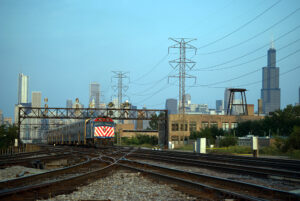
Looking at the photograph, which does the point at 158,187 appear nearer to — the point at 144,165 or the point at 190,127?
the point at 144,165

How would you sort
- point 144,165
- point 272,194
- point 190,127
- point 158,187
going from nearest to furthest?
point 272,194 < point 158,187 < point 144,165 < point 190,127

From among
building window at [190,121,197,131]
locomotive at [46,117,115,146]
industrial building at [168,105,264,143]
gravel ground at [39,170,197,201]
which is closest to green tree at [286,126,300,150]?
locomotive at [46,117,115,146]

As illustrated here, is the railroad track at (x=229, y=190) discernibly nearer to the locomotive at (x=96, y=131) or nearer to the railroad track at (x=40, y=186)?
the railroad track at (x=40, y=186)

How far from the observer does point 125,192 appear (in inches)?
336

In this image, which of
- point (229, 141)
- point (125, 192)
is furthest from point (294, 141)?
point (125, 192)

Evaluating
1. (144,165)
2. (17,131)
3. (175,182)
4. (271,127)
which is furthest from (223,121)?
(175,182)

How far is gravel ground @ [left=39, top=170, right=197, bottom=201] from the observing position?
25.3 feet

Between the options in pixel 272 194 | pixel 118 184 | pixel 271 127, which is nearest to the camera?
pixel 272 194

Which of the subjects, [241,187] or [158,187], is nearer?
Result: [241,187]

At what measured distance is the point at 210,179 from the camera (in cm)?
1013

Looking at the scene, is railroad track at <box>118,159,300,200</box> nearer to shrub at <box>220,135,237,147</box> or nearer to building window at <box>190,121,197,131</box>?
shrub at <box>220,135,237,147</box>

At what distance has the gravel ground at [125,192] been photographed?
7.71 m

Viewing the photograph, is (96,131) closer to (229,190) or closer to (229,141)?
(229,141)

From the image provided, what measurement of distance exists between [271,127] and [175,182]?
236 feet
